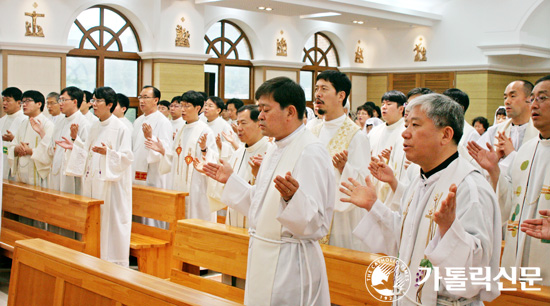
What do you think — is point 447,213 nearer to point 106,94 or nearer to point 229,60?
point 106,94

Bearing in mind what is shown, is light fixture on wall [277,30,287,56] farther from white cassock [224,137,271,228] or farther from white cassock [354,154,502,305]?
white cassock [354,154,502,305]

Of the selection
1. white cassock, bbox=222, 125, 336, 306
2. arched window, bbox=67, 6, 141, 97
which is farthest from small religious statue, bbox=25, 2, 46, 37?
white cassock, bbox=222, 125, 336, 306

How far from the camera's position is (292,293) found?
298 cm

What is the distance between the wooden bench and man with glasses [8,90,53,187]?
1.83 m

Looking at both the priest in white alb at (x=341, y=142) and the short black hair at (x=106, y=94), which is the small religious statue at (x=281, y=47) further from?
the priest in white alb at (x=341, y=142)

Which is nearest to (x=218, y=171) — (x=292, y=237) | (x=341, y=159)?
(x=292, y=237)

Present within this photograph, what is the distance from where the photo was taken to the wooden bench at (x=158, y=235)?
6355mm

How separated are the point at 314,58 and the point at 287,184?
45.3ft

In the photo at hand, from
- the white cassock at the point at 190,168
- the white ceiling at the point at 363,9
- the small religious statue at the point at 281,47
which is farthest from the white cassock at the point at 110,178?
the small religious statue at the point at 281,47

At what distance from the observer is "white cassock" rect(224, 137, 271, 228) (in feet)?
16.0

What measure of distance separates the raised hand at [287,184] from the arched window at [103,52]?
9.96 m

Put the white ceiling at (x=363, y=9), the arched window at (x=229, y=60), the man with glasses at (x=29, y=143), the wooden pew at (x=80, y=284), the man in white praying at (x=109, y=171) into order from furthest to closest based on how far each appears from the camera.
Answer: the arched window at (x=229, y=60) < the white ceiling at (x=363, y=9) < the man with glasses at (x=29, y=143) < the man in white praying at (x=109, y=171) < the wooden pew at (x=80, y=284)

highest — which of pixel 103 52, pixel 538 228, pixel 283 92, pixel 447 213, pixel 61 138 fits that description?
pixel 103 52

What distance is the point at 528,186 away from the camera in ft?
11.9
